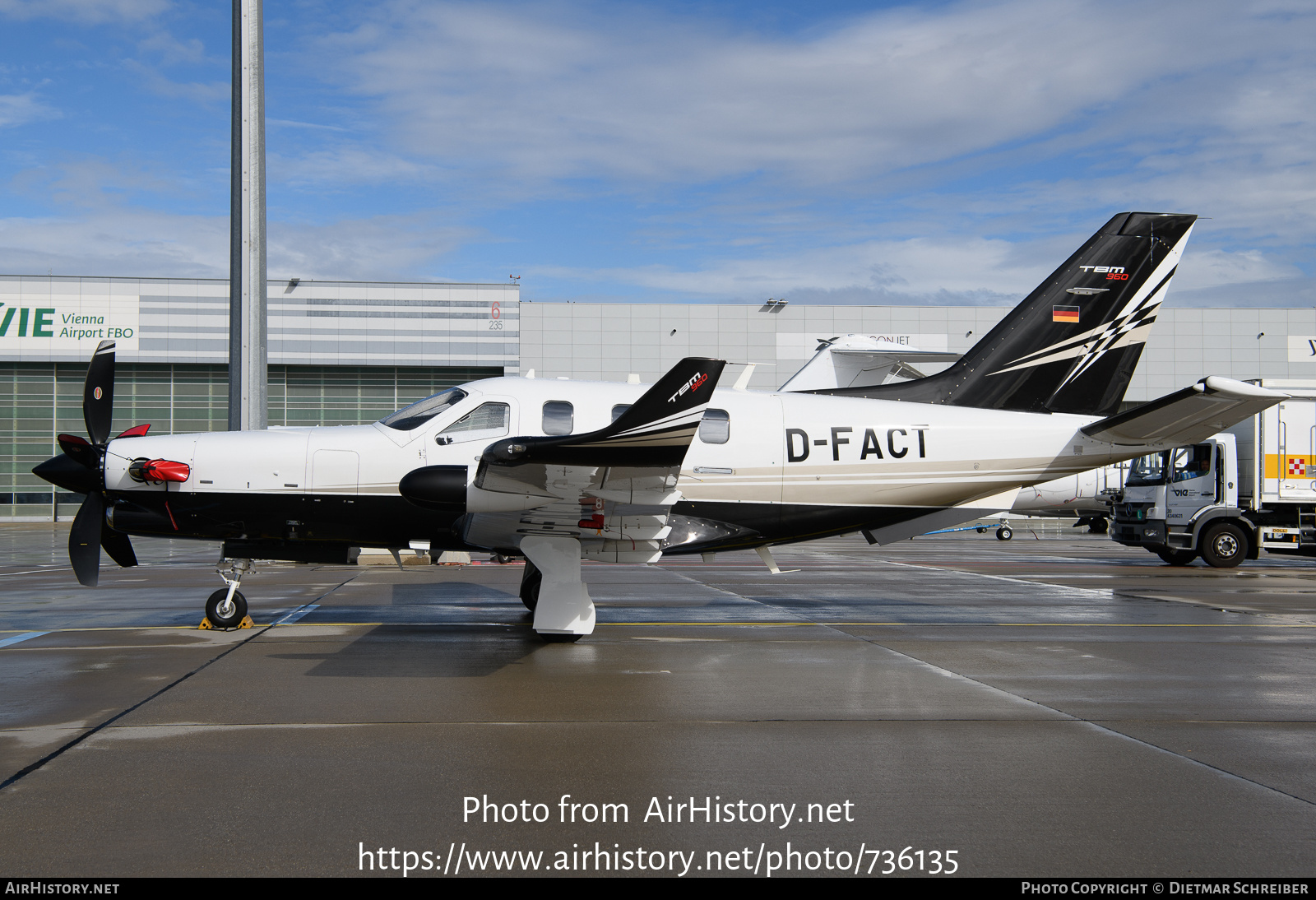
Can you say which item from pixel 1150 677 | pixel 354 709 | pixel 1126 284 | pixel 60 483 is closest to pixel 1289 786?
pixel 1150 677

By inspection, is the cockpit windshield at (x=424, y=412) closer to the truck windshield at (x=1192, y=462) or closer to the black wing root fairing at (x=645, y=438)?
the black wing root fairing at (x=645, y=438)

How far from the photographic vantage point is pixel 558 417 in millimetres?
10586

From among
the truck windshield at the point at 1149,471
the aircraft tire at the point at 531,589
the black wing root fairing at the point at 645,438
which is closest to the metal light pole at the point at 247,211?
the aircraft tire at the point at 531,589

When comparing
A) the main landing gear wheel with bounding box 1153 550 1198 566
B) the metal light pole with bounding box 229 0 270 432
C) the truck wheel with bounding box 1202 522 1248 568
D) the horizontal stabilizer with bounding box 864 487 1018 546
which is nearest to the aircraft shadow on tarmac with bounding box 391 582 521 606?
the horizontal stabilizer with bounding box 864 487 1018 546

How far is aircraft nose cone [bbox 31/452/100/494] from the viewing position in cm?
1021

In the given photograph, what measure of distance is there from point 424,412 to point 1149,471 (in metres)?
19.6

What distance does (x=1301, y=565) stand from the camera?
76.8ft

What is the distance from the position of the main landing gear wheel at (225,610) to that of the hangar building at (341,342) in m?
37.9

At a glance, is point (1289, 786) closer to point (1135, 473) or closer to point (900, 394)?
point (900, 394)

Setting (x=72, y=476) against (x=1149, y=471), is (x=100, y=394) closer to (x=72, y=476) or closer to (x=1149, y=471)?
(x=72, y=476)

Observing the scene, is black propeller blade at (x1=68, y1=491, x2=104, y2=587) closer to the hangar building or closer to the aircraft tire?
the aircraft tire

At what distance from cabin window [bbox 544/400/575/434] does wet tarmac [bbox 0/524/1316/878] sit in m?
2.38

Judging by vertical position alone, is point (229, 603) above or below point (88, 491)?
below

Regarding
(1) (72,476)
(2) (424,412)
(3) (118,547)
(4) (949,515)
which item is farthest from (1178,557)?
(1) (72,476)
